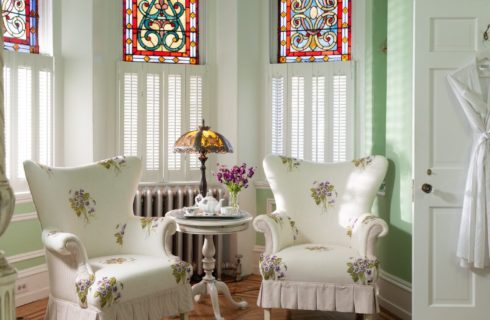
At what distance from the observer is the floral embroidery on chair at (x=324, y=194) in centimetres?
375

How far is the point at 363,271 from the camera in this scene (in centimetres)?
310

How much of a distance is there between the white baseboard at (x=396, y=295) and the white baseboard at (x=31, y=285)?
102 inches

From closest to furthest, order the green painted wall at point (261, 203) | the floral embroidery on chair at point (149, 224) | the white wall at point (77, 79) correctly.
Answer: the floral embroidery on chair at point (149, 224), the white wall at point (77, 79), the green painted wall at point (261, 203)

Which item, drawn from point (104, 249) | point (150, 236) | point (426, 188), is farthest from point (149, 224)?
point (426, 188)

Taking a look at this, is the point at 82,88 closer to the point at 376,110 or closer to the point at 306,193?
the point at 306,193

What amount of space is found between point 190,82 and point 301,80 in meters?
0.99

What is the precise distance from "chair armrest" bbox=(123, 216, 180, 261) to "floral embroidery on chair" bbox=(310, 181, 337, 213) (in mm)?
1070

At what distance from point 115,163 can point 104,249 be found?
0.58 meters

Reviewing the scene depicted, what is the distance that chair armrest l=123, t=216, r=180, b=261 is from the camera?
3.28 m

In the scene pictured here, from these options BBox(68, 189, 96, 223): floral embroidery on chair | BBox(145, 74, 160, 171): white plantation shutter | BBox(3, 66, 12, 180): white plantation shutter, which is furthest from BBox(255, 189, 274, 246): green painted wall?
BBox(3, 66, 12, 180): white plantation shutter

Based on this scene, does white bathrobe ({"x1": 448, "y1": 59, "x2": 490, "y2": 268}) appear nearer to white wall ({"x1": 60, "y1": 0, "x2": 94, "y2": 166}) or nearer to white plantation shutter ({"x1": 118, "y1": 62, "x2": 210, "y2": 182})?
white plantation shutter ({"x1": 118, "y1": 62, "x2": 210, "y2": 182})

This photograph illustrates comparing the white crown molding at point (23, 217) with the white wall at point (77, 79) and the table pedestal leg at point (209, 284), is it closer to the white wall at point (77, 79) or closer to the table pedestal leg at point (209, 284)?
the white wall at point (77, 79)

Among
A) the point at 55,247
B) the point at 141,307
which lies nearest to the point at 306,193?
the point at 141,307

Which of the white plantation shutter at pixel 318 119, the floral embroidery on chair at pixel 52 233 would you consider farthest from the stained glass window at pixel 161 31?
the floral embroidery on chair at pixel 52 233
